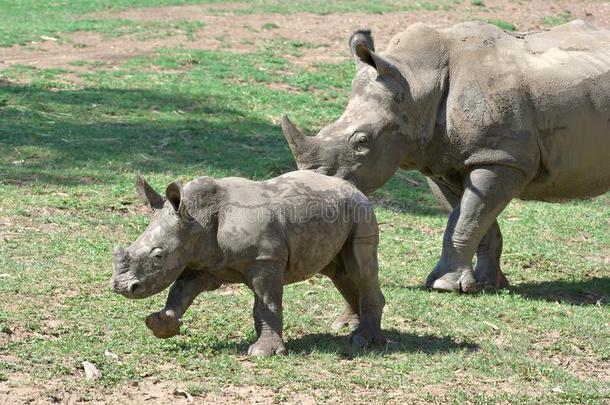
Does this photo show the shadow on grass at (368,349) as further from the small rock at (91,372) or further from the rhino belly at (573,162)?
the rhino belly at (573,162)

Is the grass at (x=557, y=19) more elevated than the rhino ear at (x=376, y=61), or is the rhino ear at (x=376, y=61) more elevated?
the rhino ear at (x=376, y=61)

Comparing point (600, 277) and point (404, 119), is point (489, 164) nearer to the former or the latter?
point (404, 119)

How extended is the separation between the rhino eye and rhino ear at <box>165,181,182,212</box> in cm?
263

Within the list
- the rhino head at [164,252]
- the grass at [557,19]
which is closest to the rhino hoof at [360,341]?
the rhino head at [164,252]

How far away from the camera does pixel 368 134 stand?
31.9 feet

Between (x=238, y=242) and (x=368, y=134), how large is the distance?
2.64 metres

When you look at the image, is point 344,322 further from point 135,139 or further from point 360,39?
point 135,139

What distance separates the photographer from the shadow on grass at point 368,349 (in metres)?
7.80

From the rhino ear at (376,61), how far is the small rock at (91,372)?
374cm

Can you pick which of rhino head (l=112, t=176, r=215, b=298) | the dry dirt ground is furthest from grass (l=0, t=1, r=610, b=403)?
the dry dirt ground

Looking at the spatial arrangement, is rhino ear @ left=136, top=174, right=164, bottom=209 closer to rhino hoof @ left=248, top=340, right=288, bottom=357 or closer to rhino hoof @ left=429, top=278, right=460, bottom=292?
rhino hoof @ left=248, top=340, right=288, bottom=357

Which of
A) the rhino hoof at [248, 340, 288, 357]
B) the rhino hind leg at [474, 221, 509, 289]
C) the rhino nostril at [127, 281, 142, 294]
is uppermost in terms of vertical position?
the rhino nostril at [127, 281, 142, 294]

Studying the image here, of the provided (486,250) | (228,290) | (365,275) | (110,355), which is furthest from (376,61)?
A: (110,355)

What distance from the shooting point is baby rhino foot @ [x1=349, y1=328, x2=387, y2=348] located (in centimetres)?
796
